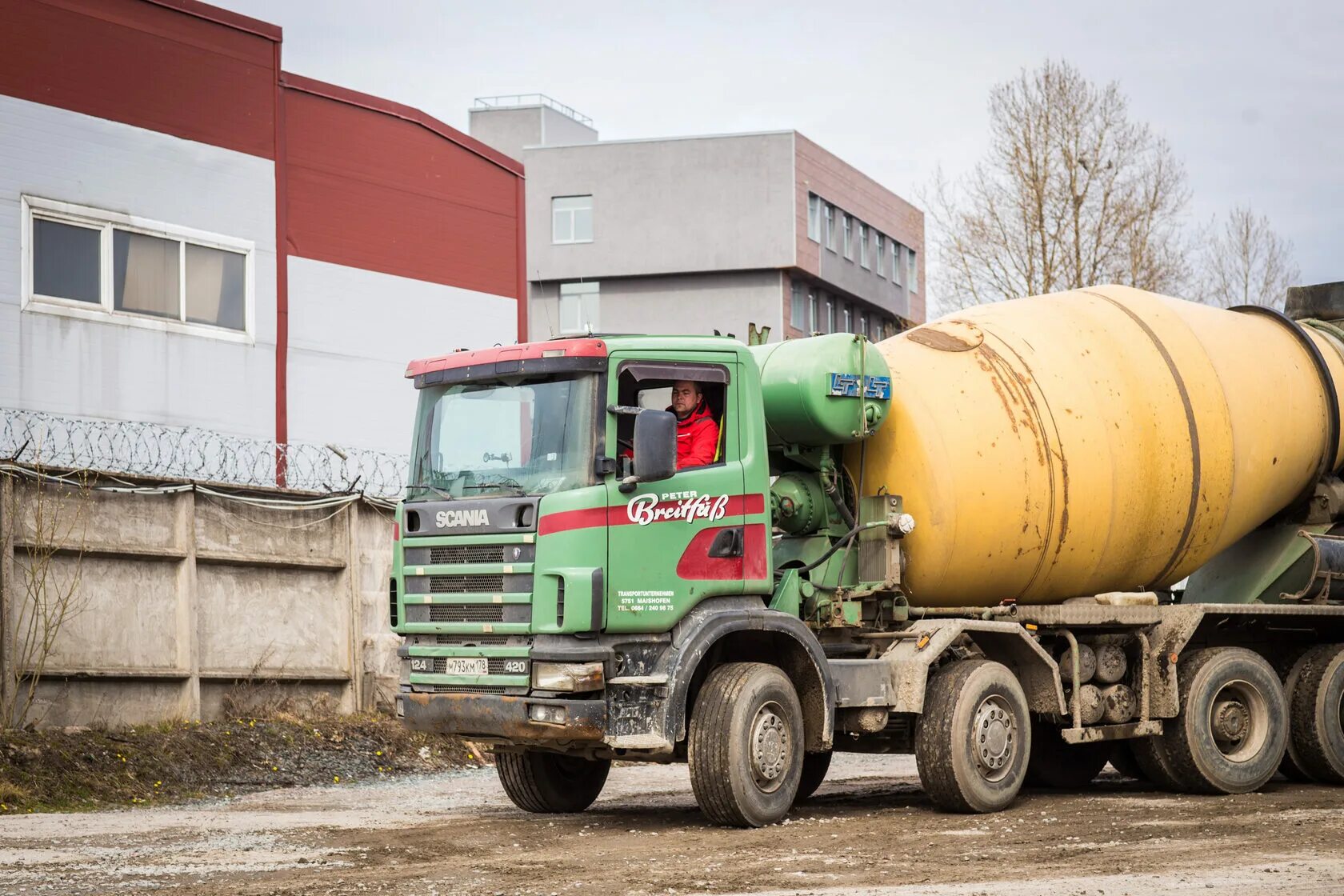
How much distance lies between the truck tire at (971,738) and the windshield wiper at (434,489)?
365 centimetres

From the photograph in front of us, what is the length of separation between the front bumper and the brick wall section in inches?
1733

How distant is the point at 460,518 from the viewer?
10.7 metres

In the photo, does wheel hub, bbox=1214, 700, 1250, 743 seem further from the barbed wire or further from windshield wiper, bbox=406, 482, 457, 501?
the barbed wire

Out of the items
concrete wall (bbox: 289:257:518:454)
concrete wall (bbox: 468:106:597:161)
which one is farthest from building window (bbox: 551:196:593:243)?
concrete wall (bbox: 289:257:518:454)

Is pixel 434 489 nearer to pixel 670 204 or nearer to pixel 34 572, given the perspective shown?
pixel 34 572

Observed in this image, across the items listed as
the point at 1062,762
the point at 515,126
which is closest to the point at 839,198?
the point at 515,126

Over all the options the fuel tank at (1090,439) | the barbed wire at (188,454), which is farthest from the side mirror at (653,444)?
the barbed wire at (188,454)

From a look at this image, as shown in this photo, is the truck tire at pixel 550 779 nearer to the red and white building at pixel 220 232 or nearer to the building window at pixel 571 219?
the red and white building at pixel 220 232

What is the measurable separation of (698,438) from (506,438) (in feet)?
4.10

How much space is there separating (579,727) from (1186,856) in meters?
3.57

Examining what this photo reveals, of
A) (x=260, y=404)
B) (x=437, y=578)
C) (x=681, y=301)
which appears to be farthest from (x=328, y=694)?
(x=681, y=301)

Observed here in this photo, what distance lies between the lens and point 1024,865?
9.21 meters

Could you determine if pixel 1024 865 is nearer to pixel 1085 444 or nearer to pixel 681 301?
pixel 1085 444

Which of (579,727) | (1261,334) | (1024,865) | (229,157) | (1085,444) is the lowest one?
(1024,865)
